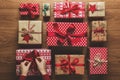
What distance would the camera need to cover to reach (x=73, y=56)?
1.93m

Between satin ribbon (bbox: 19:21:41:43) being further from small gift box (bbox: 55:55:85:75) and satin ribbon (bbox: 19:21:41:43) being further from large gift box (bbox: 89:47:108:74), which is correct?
large gift box (bbox: 89:47:108:74)

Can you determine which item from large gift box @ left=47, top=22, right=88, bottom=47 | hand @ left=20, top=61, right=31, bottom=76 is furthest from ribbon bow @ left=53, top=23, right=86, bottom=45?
hand @ left=20, top=61, right=31, bottom=76

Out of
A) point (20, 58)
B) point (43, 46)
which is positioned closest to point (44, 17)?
point (43, 46)

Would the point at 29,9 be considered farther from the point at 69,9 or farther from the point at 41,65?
the point at 41,65

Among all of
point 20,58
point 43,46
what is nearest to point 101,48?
point 43,46

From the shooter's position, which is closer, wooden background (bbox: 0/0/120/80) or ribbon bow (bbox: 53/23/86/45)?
ribbon bow (bbox: 53/23/86/45)

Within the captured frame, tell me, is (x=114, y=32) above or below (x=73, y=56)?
above

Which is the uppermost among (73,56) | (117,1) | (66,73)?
(117,1)

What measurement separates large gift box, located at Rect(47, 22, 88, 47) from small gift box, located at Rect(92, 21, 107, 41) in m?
0.07

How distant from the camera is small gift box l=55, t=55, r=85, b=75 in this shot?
6.31 feet

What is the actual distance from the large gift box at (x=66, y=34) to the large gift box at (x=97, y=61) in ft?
0.34

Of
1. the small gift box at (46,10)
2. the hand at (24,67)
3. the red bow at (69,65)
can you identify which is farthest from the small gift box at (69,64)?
the small gift box at (46,10)

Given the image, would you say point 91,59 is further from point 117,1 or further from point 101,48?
point 117,1

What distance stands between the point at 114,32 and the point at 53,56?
50 centimetres
